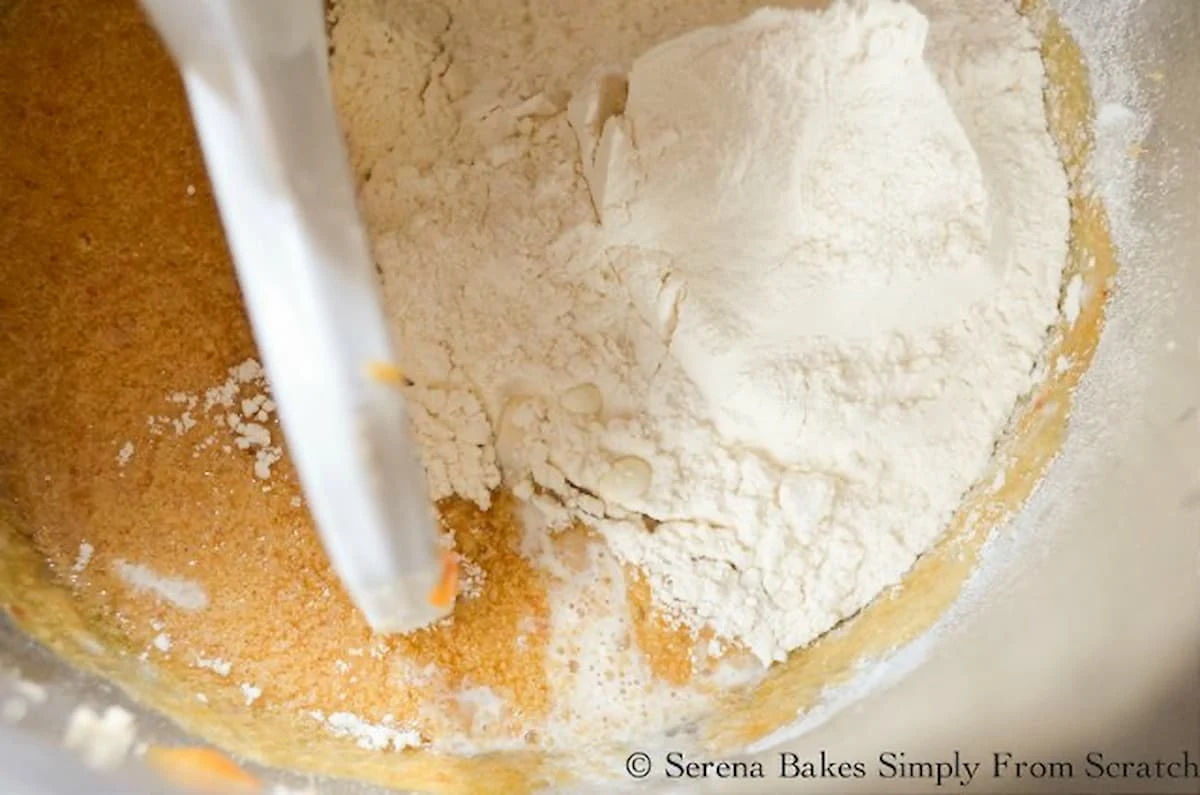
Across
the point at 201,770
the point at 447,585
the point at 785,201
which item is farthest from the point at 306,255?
the point at 201,770

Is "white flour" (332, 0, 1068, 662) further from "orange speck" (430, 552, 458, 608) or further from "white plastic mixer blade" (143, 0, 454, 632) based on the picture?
"white plastic mixer blade" (143, 0, 454, 632)

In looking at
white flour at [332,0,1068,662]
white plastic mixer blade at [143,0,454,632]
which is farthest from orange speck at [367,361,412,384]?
white flour at [332,0,1068,662]

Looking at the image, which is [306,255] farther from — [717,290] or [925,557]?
[925,557]

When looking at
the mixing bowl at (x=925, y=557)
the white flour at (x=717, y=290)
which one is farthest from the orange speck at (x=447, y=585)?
the mixing bowl at (x=925, y=557)

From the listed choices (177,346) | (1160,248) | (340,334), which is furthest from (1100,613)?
(177,346)

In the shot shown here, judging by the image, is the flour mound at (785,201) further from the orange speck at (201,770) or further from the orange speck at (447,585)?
the orange speck at (201,770)
